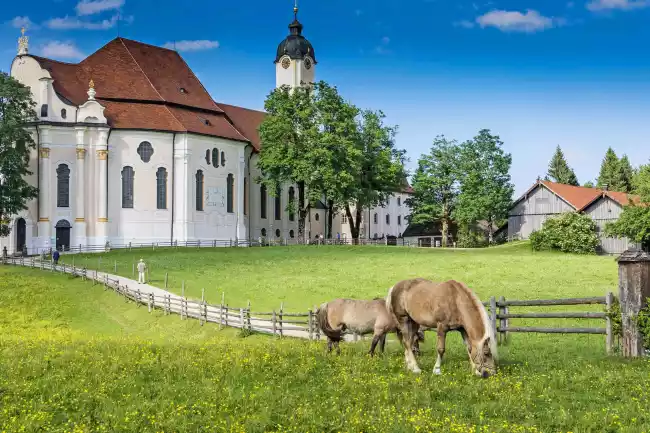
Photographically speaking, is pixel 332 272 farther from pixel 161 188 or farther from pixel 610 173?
pixel 610 173

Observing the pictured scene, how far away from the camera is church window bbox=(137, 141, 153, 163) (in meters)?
63.2

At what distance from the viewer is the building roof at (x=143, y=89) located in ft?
208

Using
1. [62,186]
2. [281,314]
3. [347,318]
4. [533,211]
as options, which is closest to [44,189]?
[62,186]

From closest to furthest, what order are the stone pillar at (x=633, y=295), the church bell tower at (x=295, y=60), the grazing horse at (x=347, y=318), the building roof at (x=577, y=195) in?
the stone pillar at (x=633, y=295), the grazing horse at (x=347, y=318), the building roof at (x=577, y=195), the church bell tower at (x=295, y=60)

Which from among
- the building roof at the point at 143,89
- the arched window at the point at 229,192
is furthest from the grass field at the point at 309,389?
the arched window at the point at 229,192

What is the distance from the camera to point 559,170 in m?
114

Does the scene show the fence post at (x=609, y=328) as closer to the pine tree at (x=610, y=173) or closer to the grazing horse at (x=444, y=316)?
the grazing horse at (x=444, y=316)

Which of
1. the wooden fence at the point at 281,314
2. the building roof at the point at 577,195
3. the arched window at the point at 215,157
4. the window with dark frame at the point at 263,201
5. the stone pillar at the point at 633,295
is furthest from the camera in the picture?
the window with dark frame at the point at 263,201

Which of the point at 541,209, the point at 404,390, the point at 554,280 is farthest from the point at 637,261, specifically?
the point at 541,209

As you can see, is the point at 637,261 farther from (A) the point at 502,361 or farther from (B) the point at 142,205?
(B) the point at 142,205

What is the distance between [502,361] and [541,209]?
5960cm

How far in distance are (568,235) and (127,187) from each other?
131ft

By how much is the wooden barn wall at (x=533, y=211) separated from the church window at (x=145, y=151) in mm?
38506

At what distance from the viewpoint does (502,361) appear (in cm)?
1514
